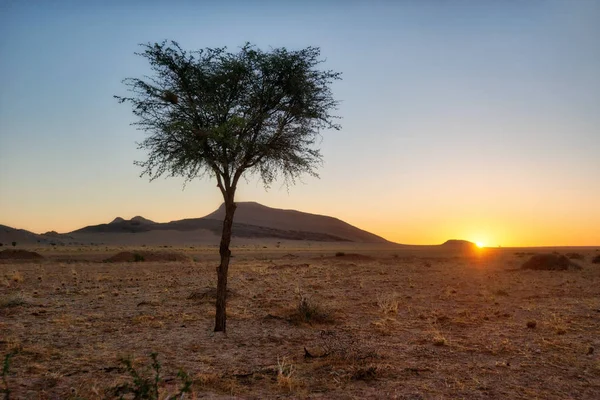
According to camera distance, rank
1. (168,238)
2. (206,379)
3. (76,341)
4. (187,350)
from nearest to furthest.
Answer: (206,379) → (187,350) → (76,341) → (168,238)

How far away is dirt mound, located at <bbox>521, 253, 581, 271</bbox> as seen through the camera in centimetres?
3416

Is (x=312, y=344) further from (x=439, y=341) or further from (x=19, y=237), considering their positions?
(x=19, y=237)

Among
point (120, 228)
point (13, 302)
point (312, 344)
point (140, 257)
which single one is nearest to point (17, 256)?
point (140, 257)

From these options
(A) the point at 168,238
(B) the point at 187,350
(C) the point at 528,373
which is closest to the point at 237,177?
(B) the point at 187,350

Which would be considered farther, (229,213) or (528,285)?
(528,285)

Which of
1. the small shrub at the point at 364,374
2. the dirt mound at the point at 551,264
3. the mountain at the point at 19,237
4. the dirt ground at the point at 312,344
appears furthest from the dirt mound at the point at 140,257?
the mountain at the point at 19,237

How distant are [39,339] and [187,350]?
3.62 metres

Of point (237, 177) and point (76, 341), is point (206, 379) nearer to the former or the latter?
point (76, 341)

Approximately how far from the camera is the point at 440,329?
1238 cm

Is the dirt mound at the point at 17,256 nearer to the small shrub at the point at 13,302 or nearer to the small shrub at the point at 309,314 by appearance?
the small shrub at the point at 13,302

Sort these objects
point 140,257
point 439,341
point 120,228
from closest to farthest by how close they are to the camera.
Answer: point 439,341 → point 140,257 → point 120,228

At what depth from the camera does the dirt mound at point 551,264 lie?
1345 inches

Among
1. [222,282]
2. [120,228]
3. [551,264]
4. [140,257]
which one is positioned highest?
[120,228]

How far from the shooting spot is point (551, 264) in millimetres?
34750
